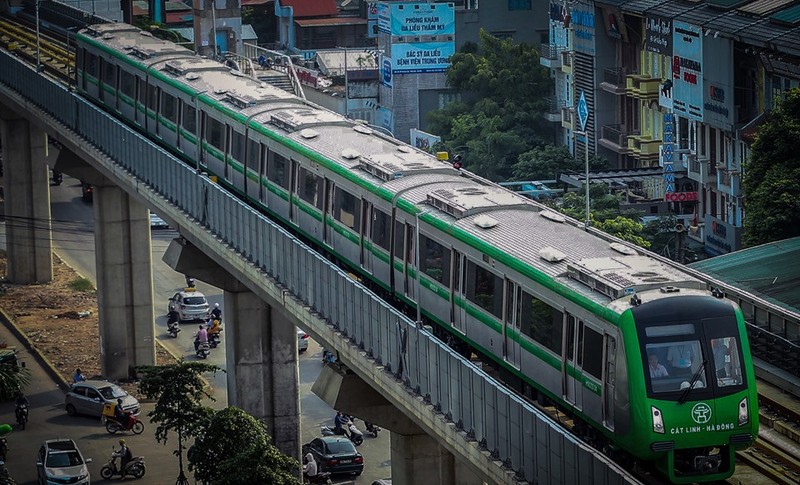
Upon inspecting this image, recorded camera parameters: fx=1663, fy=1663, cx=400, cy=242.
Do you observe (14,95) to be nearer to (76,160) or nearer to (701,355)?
(76,160)

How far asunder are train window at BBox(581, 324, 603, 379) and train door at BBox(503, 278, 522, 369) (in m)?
2.47

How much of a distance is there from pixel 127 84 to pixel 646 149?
25119 mm

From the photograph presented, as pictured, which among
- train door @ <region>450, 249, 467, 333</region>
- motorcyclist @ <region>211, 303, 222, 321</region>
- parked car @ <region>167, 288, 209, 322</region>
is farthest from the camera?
parked car @ <region>167, 288, 209, 322</region>

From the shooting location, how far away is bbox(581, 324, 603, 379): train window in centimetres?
2627

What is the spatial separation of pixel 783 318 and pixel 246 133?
17.9 metres

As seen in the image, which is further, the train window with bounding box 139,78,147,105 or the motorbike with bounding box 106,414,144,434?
the train window with bounding box 139,78,147,105

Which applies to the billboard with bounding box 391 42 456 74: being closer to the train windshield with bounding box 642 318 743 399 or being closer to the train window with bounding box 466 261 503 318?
the train window with bounding box 466 261 503 318

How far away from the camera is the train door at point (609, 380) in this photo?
25.7 m

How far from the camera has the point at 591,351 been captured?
2658cm

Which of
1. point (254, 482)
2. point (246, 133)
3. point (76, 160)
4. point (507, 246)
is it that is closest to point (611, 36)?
point (76, 160)

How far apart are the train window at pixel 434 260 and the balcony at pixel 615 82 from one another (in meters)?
42.3

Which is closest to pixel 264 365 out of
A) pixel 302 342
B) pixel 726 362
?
pixel 302 342

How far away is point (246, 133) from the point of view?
44.8 metres

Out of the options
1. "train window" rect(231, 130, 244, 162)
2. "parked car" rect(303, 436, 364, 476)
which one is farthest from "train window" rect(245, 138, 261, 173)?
"parked car" rect(303, 436, 364, 476)
